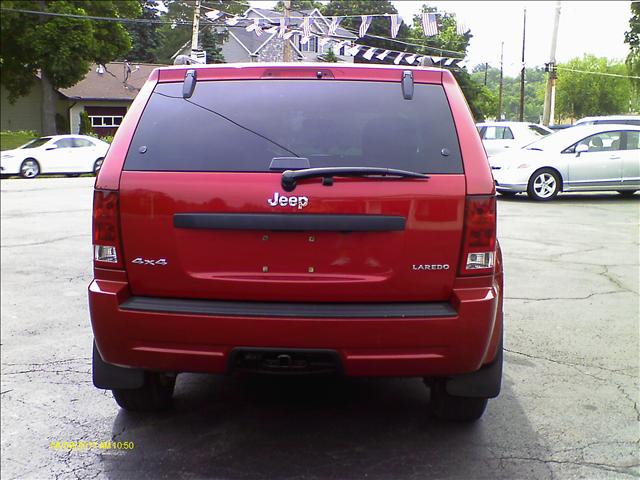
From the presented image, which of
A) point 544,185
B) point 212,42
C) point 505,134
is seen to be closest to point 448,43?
point 212,42

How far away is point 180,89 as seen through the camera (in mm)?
3299

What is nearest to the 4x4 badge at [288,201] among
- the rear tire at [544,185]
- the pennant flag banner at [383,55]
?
the pennant flag banner at [383,55]

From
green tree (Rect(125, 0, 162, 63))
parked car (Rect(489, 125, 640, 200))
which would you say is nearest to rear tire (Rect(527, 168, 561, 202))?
parked car (Rect(489, 125, 640, 200))

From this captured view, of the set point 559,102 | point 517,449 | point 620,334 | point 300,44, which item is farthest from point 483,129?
point 517,449

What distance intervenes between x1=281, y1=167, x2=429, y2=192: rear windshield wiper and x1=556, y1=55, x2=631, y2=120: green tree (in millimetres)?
2874

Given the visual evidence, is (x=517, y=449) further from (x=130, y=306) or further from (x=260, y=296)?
(x=130, y=306)

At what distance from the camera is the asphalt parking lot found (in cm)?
320

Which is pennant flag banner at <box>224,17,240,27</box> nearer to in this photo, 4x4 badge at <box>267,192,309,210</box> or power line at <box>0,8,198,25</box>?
power line at <box>0,8,198,25</box>

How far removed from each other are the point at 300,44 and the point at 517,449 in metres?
10.9

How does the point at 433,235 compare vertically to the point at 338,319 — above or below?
above

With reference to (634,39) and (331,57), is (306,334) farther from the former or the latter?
(331,57)

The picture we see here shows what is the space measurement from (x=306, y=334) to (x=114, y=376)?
3.54ft

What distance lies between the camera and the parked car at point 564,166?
1048cm

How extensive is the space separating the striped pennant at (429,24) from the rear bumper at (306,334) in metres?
3.51
